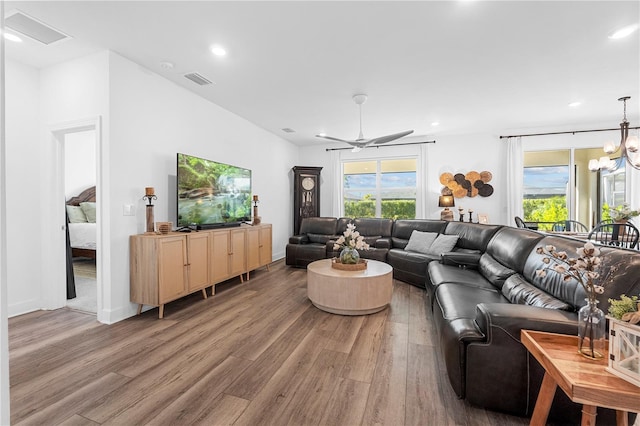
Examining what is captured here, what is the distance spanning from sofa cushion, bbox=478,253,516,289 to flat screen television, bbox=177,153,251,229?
135 inches

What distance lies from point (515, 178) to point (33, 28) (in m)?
7.26

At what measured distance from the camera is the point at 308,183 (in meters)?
6.75

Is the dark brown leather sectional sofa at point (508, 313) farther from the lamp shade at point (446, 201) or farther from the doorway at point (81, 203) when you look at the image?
the doorway at point (81, 203)

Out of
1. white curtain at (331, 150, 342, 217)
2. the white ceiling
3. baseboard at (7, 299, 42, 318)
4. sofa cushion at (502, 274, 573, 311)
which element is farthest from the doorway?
sofa cushion at (502, 274, 573, 311)

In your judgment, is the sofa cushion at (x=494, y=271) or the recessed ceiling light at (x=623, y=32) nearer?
the recessed ceiling light at (x=623, y=32)

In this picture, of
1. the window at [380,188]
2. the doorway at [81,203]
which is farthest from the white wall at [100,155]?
the window at [380,188]

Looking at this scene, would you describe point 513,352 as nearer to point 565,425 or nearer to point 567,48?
point 565,425

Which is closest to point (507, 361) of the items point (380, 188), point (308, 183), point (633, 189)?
point (380, 188)

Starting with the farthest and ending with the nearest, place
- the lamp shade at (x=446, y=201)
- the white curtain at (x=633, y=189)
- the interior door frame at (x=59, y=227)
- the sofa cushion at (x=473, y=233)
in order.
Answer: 1. the lamp shade at (x=446, y=201)
2. the white curtain at (x=633, y=189)
3. the sofa cushion at (x=473, y=233)
4. the interior door frame at (x=59, y=227)

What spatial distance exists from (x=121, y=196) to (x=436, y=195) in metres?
5.75

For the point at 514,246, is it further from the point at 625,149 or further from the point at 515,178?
the point at 515,178

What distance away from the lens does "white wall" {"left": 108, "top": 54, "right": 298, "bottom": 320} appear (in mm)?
2863

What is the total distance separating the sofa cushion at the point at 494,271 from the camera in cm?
263

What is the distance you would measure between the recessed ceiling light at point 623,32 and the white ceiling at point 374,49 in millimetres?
83
